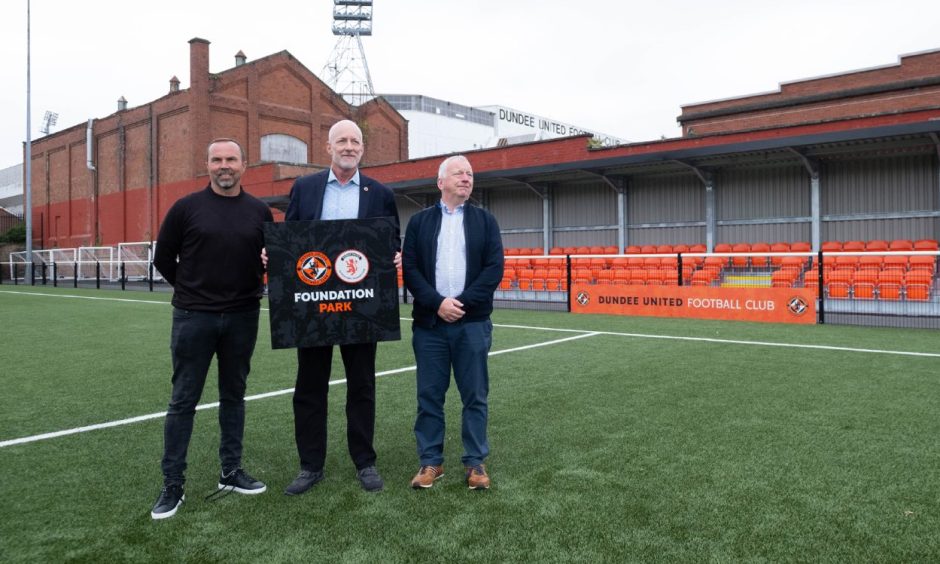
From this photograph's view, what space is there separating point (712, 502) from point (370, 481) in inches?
70.2

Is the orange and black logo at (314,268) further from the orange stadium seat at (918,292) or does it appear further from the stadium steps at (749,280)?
the orange stadium seat at (918,292)

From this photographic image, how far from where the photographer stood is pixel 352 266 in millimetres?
3523

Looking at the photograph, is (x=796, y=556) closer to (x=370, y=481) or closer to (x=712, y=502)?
(x=712, y=502)

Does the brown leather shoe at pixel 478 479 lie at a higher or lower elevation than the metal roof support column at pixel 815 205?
lower

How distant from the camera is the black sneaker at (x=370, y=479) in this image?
141 inches

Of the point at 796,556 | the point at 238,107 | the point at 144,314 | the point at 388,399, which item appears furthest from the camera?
the point at 238,107

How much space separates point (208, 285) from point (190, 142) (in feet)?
115

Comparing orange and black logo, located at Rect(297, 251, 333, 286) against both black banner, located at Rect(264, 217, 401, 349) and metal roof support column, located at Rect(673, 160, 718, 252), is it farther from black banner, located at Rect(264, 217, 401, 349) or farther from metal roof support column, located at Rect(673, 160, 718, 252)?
metal roof support column, located at Rect(673, 160, 718, 252)

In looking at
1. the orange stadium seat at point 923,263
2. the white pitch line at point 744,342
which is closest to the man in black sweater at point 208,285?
the white pitch line at point 744,342

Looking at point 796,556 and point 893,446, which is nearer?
point 796,556

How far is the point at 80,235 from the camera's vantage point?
43.9 meters

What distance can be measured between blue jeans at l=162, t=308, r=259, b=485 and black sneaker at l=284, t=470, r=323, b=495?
340 millimetres

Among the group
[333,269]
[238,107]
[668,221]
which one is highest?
[238,107]

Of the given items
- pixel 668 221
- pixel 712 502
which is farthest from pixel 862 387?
pixel 668 221
